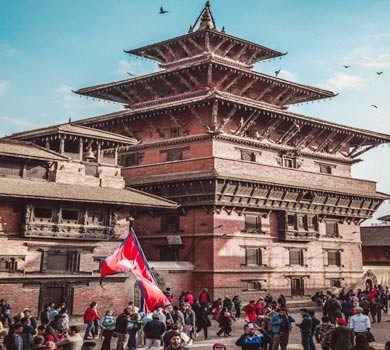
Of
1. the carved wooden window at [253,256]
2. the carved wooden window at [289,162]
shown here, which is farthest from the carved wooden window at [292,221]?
the carved wooden window at [289,162]

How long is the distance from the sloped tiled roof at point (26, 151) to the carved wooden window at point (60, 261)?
463 cm

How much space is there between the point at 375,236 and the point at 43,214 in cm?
3669

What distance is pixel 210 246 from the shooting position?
28906 mm

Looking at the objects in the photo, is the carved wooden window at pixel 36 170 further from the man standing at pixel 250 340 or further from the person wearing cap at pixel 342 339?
the person wearing cap at pixel 342 339

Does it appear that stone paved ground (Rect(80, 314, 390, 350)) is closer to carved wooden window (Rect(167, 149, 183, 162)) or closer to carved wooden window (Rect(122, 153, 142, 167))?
carved wooden window (Rect(167, 149, 183, 162))

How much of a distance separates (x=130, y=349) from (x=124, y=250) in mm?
3022

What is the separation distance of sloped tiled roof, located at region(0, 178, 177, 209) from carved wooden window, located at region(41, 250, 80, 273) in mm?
2747

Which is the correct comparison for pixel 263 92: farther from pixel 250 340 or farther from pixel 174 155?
pixel 250 340

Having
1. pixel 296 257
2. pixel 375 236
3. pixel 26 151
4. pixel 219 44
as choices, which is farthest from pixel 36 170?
pixel 375 236

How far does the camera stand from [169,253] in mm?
30891

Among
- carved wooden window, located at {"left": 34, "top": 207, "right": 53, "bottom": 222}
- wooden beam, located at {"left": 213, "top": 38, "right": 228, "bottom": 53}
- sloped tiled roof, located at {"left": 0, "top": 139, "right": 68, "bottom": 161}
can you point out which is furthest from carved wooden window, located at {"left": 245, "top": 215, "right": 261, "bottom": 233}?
wooden beam, located at {"left": 213, "top": 38, "right": 228, "bottom": 53}

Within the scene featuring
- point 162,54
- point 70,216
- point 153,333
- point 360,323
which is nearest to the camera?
point 153,333

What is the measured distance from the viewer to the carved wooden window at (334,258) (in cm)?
3581

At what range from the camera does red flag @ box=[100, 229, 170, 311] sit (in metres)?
14.2
